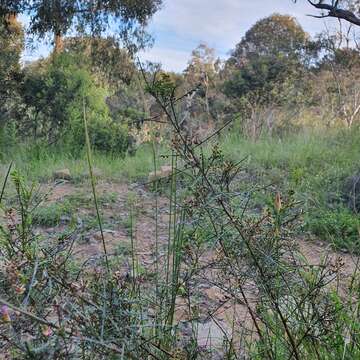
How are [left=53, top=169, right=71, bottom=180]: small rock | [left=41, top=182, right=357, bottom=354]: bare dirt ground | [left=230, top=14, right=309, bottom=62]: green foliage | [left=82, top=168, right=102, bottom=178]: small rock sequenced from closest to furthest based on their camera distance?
[left=41, top=182, right=357, bottom=354]: bare dirt ground
[left=53, top=169, right=71, bottom=180]: small rock
[left=82, top=168, right=102, bottom=178]: small rock
[left=230, top=14, right=309, bottom=62]: green foliage

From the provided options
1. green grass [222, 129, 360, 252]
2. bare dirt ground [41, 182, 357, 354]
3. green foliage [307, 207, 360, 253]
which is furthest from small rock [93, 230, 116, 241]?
green foliage [307, 207, 360, 253]

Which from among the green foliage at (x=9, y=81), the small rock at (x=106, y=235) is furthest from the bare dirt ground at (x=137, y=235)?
the green foliage at (x=9, y=81)

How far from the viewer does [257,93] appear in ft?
41.9

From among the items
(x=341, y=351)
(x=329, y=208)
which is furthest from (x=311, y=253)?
(x=341, y=351)

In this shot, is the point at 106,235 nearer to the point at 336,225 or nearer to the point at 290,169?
the point at 336,225

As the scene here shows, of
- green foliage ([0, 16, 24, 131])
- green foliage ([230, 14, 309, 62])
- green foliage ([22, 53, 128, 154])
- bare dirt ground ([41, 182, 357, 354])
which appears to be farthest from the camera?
green foliage ([230, 14, 309, 62])

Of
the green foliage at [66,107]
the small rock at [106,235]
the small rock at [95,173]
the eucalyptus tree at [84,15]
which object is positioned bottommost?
the small rock at [106,235]

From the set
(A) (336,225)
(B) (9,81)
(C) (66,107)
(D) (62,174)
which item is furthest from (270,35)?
(A) (336,225)

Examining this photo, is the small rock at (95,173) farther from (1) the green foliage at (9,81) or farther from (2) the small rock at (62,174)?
(1) the green foliage at (9,81)

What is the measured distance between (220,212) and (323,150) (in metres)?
5.18

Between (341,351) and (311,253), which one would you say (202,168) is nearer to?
(341,351)

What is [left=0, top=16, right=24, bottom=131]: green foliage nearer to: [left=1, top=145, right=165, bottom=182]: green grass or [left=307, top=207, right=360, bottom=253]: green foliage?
[left=1, top=145, right=165, bottom=182]: green grass

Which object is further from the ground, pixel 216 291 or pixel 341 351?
pixel 341 351

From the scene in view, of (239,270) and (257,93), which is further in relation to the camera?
(257,93)
